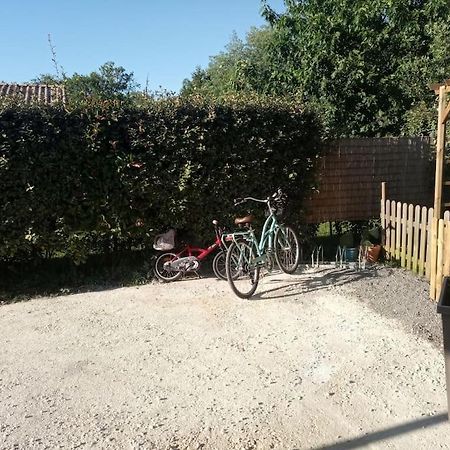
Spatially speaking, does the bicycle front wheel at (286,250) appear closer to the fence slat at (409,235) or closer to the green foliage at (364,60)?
the fence slat at (409,235)

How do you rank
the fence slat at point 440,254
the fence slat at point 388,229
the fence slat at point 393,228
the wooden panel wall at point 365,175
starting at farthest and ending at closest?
1. the wooden panel wall at point 365,175
2. the fence slat at point 388,229
3. the fence slat at point 393,228
4. the fence slat at point 440,254

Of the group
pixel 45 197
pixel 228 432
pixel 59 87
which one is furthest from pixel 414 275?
pixel 59 87

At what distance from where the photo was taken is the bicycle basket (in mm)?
6496

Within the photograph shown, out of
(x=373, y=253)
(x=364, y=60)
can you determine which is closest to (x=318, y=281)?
(x=373, y=253)

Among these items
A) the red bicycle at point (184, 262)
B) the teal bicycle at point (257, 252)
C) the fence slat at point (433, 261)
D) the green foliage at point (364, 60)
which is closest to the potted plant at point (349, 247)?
the teal bicycle at point (257, 252)

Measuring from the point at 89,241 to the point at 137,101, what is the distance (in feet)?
6.53

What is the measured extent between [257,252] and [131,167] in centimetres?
196

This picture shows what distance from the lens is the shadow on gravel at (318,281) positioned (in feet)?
19.1

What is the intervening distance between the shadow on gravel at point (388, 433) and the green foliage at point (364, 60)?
8.31 m

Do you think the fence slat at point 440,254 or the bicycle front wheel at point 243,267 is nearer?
the fence slat at point 440,254

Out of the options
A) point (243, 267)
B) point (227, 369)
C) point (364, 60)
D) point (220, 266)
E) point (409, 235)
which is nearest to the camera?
point (227, 369)

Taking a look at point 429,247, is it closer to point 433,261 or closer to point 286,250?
point 433,261

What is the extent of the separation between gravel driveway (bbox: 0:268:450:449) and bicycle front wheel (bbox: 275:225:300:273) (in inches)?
20.3

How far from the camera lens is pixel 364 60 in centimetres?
1138
